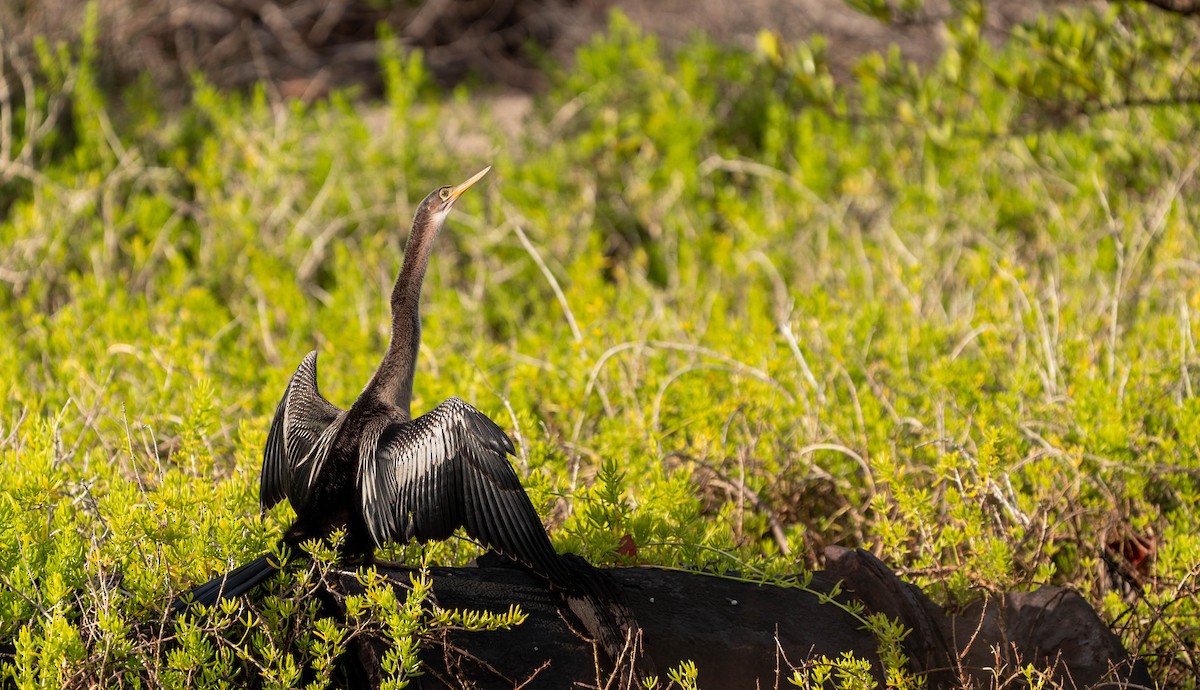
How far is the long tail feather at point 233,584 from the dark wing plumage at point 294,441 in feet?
0.96

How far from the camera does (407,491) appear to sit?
3119mm

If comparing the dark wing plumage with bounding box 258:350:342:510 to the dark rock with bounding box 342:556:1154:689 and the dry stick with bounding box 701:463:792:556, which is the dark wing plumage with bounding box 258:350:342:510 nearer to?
the dark rock with bounding box 342:556:1154:689

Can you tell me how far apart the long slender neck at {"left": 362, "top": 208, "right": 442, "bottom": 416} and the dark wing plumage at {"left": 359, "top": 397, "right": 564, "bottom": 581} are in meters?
0.34

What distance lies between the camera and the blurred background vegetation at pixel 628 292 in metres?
3.66

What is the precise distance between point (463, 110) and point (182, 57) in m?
2.26

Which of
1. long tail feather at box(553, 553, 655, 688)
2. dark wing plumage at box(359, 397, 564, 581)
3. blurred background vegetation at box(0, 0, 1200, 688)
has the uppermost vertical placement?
dark wing plumage at box(359, 397, 564, 581)

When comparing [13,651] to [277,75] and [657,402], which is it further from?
[277,75]

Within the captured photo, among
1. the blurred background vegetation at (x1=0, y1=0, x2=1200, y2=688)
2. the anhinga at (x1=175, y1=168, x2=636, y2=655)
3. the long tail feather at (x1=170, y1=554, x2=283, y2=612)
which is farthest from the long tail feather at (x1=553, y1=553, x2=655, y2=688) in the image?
the long tail feather at (x1=170, y1=554, x2=283, y2=612)

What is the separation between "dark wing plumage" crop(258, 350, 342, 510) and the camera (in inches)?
134

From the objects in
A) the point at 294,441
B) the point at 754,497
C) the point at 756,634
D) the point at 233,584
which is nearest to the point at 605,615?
the point at 756,634

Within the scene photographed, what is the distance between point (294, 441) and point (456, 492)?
62 cm

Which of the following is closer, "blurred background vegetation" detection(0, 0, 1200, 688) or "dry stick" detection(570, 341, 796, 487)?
"blurred background vegetation" detection(0, 0, 1200, 688)

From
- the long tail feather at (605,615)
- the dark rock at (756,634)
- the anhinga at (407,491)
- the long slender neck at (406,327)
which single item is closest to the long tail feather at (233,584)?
the anhinga at (407,491)

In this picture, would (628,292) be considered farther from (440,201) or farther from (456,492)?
(456,492)
